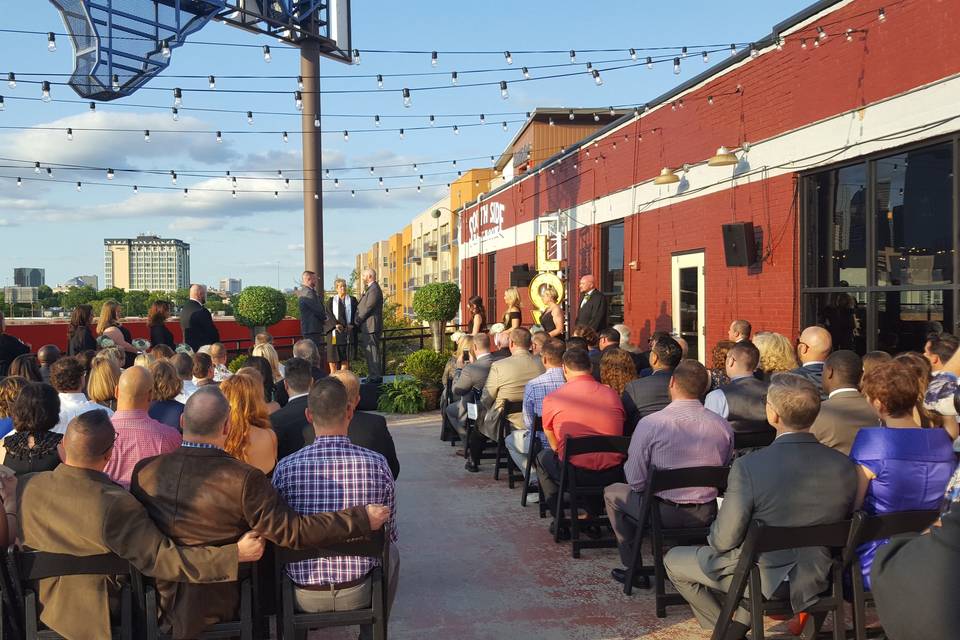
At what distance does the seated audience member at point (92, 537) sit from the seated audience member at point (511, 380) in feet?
13.4

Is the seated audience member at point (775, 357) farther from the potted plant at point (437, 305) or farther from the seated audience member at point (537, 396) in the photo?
the potted plant at point (437, 305)

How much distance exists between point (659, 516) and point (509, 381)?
2899 mm

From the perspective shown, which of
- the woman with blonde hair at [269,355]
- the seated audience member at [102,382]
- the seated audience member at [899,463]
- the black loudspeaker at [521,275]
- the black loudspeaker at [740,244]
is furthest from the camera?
the black loudspeaker at [521,275]

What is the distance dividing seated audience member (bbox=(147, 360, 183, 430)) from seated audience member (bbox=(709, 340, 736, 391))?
381 centimetres

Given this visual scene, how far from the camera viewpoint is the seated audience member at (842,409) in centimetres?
403

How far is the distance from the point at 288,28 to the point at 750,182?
22.8ft

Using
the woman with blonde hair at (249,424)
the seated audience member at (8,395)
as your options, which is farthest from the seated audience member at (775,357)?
the seated audience member at (8,395)

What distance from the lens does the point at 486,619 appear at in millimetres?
4207

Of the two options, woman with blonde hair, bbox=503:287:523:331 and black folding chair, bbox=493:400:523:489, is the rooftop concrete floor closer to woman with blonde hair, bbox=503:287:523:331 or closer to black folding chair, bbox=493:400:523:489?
black folding chair, bbox=493:400:523:489

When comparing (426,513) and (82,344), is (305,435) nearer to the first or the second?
(426,513)

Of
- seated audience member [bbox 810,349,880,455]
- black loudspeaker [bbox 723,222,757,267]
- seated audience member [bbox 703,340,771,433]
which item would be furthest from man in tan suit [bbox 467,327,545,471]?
black loudspeaker [bbox 723,222,757,267]

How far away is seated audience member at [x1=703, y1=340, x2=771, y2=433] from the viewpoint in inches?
200

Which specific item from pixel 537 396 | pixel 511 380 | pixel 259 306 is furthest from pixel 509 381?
pixel 259 306

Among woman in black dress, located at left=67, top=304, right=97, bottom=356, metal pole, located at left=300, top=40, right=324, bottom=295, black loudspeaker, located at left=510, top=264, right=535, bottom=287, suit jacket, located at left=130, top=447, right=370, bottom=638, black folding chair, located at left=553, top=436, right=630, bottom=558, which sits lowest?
black folding chair, located at left=553, top=436, right=630, bottom=558
